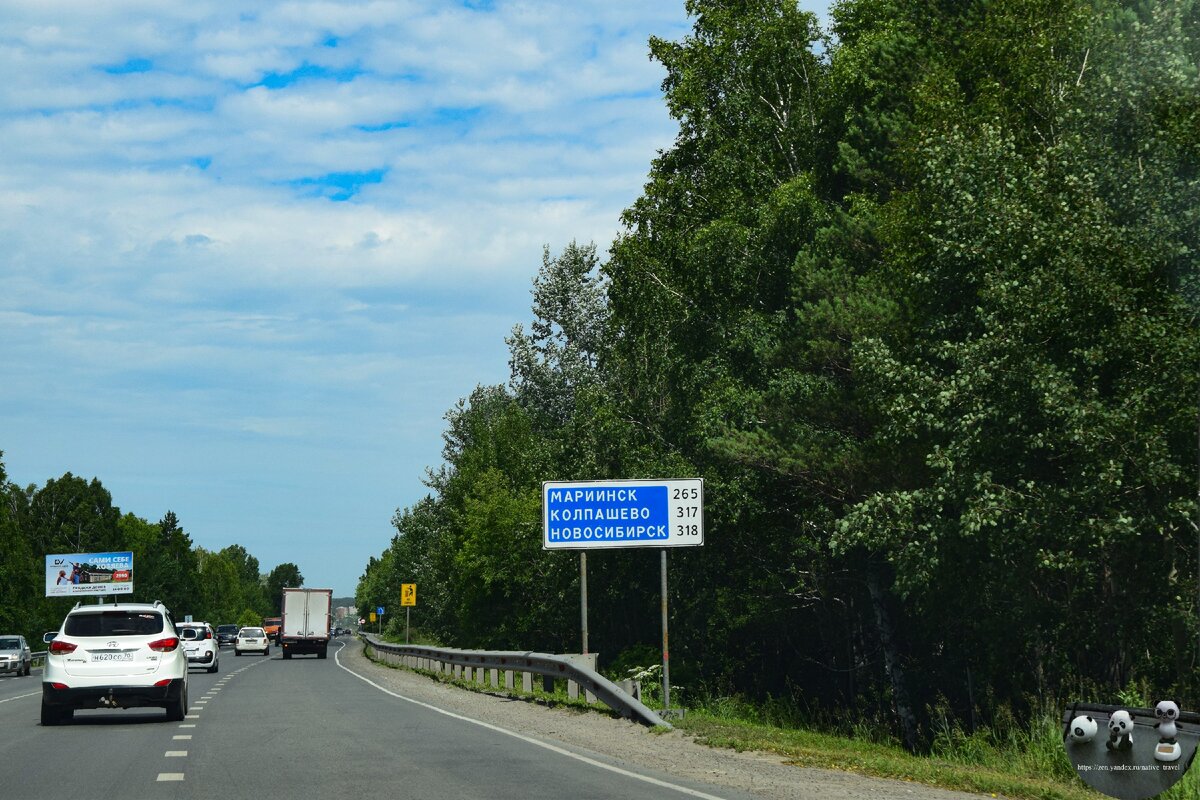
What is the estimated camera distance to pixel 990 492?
71.0ft

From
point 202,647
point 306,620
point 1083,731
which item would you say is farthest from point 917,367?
point 306,620

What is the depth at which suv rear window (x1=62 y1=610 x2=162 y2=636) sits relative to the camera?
2023 centimetres

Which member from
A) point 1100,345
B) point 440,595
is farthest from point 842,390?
point 440,595

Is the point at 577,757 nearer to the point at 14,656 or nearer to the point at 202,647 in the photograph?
the point at 202,647

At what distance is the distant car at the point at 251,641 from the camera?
275 feet

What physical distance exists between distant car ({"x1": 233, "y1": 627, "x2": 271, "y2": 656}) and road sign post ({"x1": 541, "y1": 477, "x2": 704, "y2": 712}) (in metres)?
64.9

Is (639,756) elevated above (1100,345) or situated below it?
below

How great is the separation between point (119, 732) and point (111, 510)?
425 ft

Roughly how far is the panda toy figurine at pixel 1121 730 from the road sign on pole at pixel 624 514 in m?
12.3

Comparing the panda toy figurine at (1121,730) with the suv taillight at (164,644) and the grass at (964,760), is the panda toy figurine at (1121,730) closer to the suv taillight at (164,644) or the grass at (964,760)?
the grass at (964,760)

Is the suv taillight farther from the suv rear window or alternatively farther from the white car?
the white car

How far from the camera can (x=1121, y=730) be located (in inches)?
360

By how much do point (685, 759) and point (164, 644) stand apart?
888 cm

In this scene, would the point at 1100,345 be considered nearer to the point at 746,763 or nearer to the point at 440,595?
the point at 746,763
